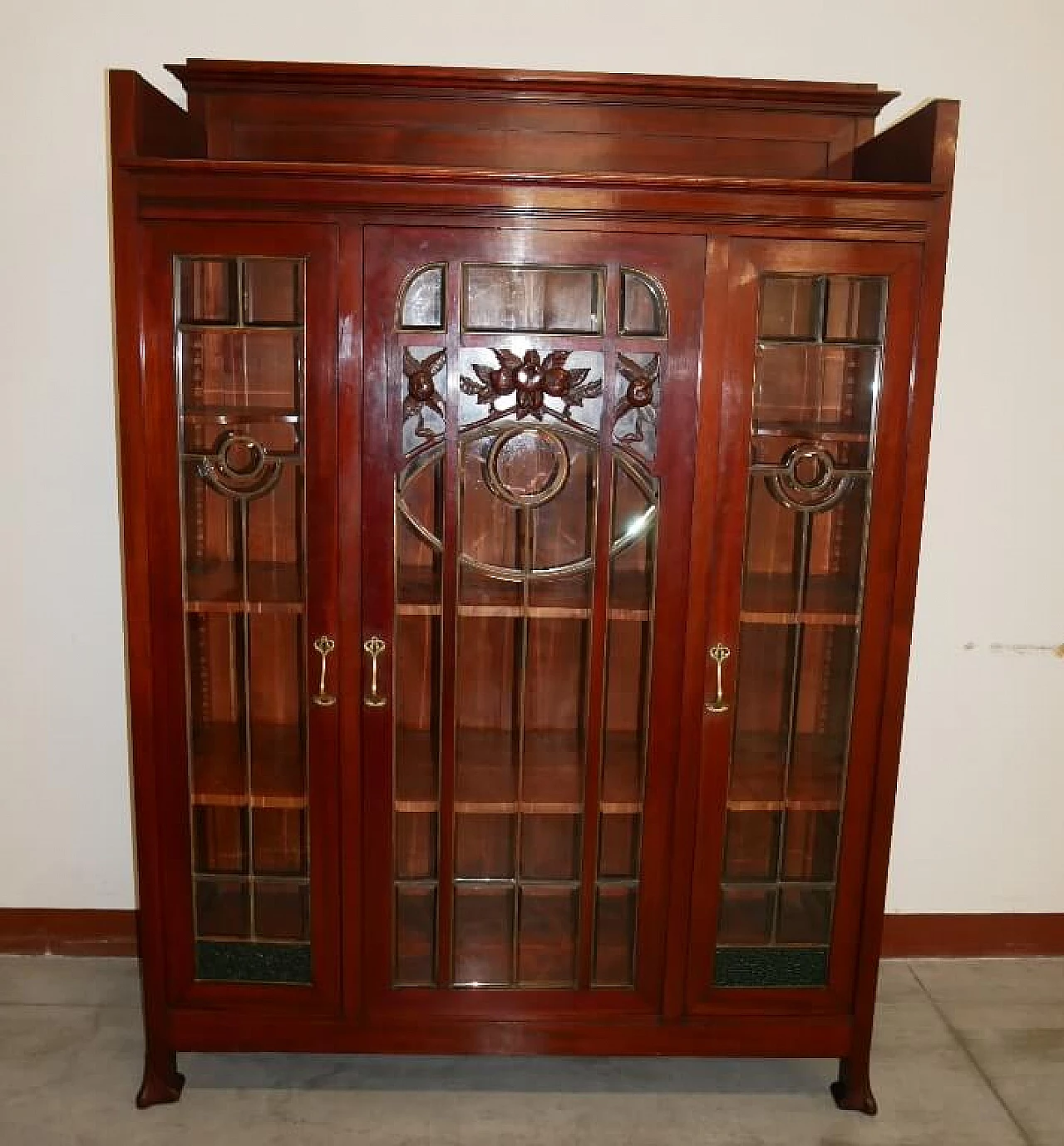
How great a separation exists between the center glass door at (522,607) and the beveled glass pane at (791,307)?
148 mm

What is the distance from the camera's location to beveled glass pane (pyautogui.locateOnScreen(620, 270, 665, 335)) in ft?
6.07

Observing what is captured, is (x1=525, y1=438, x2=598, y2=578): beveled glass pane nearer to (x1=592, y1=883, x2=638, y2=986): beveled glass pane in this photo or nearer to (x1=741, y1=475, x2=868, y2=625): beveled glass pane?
(x1=741, y1=475, x2=868, y2=625): beveled glass pane

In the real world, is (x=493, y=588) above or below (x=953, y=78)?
below

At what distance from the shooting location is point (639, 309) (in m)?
1.87

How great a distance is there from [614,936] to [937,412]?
1466mm

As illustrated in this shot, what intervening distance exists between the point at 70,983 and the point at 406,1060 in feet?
2.97

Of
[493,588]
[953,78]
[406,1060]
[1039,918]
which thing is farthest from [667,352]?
[1039,918]

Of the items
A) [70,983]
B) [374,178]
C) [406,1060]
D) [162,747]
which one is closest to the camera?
[374,178]

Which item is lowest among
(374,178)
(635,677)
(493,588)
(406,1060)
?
(406,1060)

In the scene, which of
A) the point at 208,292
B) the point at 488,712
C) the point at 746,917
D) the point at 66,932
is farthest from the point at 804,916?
the point at 66,932

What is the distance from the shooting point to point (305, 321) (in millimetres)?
1825

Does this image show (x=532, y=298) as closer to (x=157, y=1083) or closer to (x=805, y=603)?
(x=805, y=603)

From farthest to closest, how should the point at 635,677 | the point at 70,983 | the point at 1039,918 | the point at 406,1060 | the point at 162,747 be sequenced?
the point at 1039,918 → the point at 70,983 → the point at 406,1060 → the point at 635,677 → the point at 162,747

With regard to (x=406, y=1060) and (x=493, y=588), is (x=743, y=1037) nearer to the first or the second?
(x=406, y=1060)
